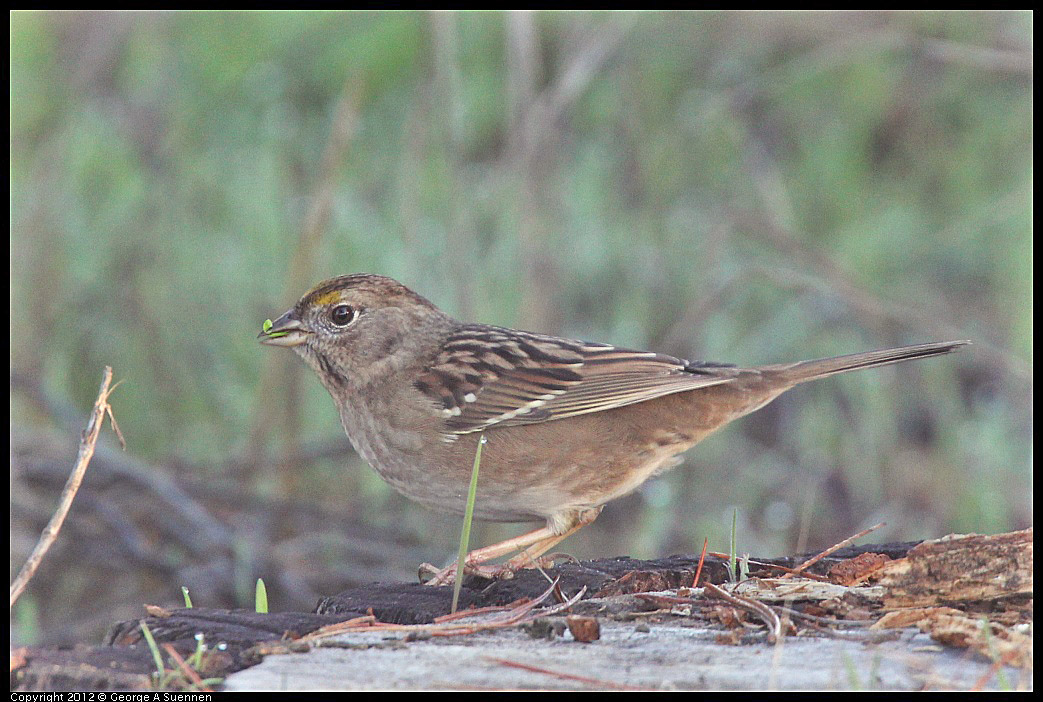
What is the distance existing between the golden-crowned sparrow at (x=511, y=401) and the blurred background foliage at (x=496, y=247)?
1544 millimetres

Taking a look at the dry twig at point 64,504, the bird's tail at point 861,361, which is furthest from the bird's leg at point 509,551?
the dry twig at point 64,504

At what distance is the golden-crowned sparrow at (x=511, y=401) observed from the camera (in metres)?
3.87

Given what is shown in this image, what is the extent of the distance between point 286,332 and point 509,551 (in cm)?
115

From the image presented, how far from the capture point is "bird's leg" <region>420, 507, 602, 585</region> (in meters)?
3.33

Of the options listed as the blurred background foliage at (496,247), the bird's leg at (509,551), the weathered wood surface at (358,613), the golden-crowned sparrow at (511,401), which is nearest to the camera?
the weathered wood surface at (358,613)

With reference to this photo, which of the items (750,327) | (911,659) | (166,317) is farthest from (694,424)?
(166,317)

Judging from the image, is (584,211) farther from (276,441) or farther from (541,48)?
(276,441)

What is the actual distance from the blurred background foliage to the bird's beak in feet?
5.14

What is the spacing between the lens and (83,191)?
287 inches

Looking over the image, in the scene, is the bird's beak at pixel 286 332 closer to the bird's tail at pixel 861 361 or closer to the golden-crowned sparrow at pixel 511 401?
the golden-crowned sparrow at pixel 511 401

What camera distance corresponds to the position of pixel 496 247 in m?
7.29

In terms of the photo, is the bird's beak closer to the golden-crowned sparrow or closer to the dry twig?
→ the golden-crowned sparrow

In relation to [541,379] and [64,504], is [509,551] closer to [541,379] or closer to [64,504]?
[541,379]

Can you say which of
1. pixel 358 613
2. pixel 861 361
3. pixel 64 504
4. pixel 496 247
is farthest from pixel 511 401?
pixel 496 247
